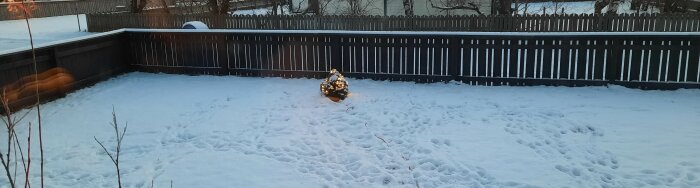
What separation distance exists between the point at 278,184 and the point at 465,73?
553 centimetres

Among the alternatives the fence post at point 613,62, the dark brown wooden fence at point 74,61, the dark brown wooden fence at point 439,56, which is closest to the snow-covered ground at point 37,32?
the dark brown wooden fence at point 74,61

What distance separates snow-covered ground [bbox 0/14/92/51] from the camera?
66.6ft

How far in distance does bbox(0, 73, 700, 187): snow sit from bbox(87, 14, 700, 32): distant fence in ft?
27.8

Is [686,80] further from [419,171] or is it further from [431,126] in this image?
[419,171]

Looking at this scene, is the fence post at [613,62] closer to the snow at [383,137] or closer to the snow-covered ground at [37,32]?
the snow at [383,137]

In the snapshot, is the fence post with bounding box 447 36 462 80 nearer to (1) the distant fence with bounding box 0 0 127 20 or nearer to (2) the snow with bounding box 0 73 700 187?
(2) the snow with bounding box 0 73 700 187

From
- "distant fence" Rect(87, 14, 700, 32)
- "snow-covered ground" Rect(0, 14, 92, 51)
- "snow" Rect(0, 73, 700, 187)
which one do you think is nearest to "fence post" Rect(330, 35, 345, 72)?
"snow" Rect(0, 73, 700, 187)

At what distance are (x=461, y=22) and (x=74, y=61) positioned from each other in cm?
1192

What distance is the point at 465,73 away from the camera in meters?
10.4

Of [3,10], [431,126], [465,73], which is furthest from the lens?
[3,10]

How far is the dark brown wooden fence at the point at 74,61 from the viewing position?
920 cm

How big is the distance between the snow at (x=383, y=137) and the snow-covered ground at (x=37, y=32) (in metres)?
12.3

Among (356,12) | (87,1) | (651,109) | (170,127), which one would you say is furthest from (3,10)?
(651,109)

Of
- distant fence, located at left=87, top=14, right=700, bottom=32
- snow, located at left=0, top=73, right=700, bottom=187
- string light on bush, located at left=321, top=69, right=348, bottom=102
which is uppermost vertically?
distant fence, located at left=87, top=14, right=700, bottom=32
